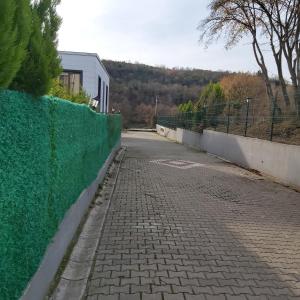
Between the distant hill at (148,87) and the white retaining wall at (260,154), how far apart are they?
57512 millimetres

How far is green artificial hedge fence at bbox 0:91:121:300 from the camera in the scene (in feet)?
9.77

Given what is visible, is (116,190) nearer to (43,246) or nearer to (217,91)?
(43,246)

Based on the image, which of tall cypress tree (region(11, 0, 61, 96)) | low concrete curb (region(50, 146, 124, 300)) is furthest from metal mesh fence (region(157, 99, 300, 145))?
tall cypress tree (region(11, 0, 61, 96))

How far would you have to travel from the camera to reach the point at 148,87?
341 ft

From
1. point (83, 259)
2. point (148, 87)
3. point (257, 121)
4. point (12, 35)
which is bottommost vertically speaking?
point (83, 259)

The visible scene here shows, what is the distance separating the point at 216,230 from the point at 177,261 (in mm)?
1847

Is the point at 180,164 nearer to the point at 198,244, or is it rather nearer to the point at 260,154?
the point at 260,154

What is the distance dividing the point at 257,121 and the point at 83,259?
1304cm

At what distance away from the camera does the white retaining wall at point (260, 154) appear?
1240cm

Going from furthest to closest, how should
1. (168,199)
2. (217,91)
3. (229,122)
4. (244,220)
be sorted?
1. (217,91)
2. (229,122)
3. (168,199)
4. (244,220)

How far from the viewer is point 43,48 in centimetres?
381

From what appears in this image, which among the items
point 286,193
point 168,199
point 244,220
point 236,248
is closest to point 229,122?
point 286,193

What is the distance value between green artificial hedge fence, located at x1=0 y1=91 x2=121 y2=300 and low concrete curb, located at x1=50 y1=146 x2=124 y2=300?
57 centimetres

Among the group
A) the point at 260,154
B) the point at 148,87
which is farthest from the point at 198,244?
the point at 148,87
